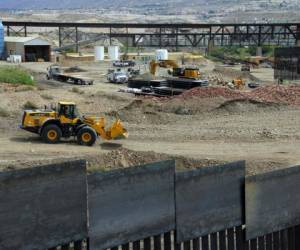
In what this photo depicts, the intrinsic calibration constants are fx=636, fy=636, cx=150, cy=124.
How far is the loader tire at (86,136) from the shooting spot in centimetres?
2328

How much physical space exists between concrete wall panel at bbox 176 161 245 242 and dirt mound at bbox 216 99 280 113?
72.5 ft

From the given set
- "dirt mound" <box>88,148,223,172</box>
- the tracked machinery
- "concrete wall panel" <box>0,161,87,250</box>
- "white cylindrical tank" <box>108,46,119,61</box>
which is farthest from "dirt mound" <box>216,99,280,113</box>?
"white cylindrical tank" <box>108,46,119,61</box>

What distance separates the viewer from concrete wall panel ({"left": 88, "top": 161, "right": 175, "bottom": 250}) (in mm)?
8898

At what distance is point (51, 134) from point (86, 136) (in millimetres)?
1316

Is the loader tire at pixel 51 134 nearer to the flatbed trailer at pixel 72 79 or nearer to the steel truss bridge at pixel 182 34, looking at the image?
the flatbed trailer at pixel 72 79

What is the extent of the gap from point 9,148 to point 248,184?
48.3 ft

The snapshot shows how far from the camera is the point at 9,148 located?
2305cm

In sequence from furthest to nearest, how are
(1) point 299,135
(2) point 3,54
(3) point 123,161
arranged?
(2) point 3,54
(1) point 299,135
(3) point 123,161

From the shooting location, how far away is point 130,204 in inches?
360

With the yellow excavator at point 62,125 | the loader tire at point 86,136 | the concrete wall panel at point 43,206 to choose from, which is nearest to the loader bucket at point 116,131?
the yellow excavator at point 62,125

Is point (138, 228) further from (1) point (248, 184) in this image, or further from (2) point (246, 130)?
(2) point (246, 130)

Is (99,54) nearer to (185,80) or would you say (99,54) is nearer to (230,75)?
(230,75)

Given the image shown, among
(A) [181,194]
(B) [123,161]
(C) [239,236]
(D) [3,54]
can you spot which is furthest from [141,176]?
(D) [3,54]

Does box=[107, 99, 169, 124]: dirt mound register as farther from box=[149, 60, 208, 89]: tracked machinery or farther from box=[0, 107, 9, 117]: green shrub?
box=[149, 60, 208, 89]: tracked machinery
